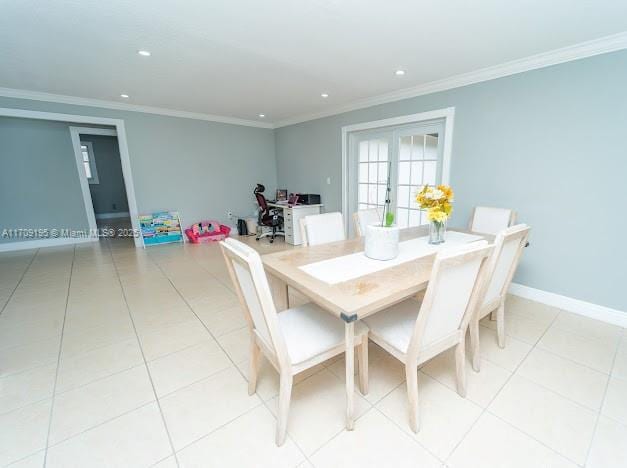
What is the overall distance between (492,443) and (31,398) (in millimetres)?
2530

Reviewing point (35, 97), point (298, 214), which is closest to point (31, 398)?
point (298, 214)

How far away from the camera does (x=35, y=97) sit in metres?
3.69

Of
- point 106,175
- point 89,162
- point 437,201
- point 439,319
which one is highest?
point 89,162

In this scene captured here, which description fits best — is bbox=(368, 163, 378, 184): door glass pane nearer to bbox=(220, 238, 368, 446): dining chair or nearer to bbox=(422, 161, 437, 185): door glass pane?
bbox=(422, 161, 437, 185): door glass pane

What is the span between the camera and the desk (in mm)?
4863

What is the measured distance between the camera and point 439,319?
1.30 metres

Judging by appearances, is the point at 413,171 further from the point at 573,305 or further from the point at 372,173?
the point at 573,305

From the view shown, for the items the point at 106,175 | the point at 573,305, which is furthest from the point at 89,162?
the point at 573,305

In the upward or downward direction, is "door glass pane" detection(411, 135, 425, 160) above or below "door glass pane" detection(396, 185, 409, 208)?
above

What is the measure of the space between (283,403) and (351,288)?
2.05ft

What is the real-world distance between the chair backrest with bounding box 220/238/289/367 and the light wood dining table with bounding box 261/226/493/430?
0.79 ft

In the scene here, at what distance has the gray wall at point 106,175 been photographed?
7.53m

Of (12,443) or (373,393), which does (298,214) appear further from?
(12,443)

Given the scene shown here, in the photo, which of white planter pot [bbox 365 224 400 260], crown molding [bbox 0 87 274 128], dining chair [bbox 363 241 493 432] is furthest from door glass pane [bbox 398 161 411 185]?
crown molding [bbox 0 87 274 128]
